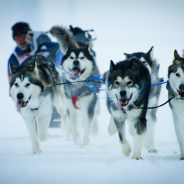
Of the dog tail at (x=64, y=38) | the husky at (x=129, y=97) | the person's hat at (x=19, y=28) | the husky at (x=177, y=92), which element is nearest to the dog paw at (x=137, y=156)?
Result: the husky at (x=129, y=97)

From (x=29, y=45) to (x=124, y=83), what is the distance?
0.99 meters

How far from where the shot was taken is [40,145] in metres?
3.12

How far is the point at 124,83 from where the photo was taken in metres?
2.69

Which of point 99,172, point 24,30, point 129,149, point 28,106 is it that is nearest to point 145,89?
point 129,149

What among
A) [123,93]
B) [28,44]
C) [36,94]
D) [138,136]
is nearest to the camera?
[123,93]

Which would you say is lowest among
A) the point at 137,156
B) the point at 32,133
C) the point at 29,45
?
the point at 137,156

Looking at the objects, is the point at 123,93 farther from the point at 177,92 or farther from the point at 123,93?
the point at 177,92

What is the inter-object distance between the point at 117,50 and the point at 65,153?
80cm

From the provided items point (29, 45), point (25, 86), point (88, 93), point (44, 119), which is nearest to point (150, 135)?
point (88, 93)

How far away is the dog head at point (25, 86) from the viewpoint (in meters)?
2.89

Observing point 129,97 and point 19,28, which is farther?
point 19,28

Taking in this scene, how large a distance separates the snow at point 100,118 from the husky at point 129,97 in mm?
139

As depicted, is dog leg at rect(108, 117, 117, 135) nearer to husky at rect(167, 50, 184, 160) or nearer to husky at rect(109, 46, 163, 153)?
husky at rect(109, 46, 163, 153)
